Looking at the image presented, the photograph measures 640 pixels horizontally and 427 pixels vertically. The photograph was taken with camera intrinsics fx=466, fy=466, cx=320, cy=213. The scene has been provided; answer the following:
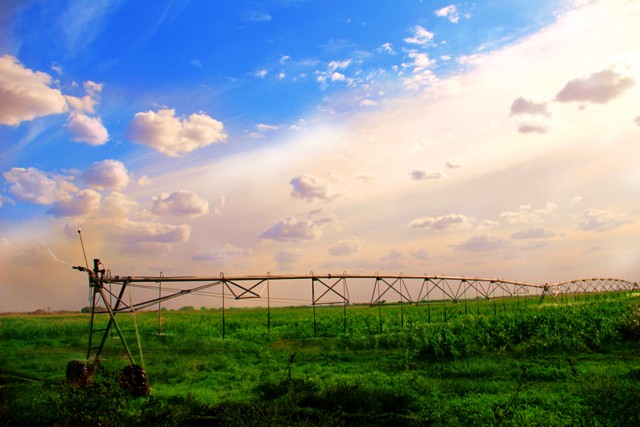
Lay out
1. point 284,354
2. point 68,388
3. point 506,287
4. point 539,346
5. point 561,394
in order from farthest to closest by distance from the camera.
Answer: point 506,287
point 284,354
point 539,346
point 561,394
point 68,388

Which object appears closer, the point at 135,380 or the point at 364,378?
the point at 135,380

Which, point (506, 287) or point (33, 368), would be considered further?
point (506, 287)

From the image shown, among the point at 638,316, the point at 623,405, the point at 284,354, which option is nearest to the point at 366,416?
the point at 623,405

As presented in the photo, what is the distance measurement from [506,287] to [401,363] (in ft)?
85.8

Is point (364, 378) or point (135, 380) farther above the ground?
point (135, 380)

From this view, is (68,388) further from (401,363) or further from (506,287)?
(506,287)

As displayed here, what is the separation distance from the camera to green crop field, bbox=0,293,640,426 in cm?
941

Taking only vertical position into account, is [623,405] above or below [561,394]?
above

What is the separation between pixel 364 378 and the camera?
13.8 meters

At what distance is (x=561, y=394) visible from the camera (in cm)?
1174

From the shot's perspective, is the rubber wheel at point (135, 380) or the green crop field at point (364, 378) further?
the rubber wheel at point (135, 380)

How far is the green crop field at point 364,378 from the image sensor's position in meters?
9.41

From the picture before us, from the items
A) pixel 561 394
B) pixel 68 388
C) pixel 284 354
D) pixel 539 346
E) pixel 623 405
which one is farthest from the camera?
pixel 284 354

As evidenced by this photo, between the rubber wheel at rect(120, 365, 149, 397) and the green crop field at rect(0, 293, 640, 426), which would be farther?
the rubber wheel at rect(120, 365, 149, 397)
